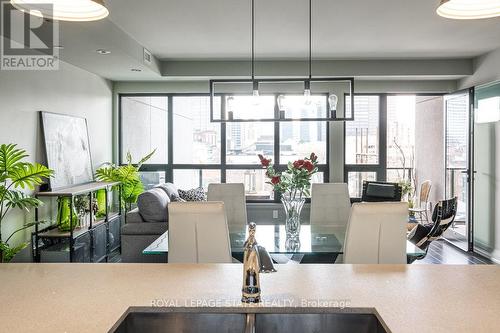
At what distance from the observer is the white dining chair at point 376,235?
2.49 metres

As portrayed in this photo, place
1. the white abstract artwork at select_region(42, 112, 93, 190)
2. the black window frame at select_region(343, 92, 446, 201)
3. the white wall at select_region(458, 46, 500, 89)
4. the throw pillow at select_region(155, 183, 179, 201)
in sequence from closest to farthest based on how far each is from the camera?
the white abstract artwork at select_region(42, 112, 93, 190), the white wall at select_region(458, 46, 500, 89), the throw pillow at select_region(155, 183, 179, 201), the black window frame at select_region(343, 92, 446, 201)

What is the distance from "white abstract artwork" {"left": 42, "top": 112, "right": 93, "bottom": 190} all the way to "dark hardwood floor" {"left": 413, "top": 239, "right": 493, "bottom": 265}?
425 centimetres

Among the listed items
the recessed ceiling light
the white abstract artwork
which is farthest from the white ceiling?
the white abstract artwork

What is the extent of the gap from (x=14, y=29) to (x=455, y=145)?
5779 millimetres

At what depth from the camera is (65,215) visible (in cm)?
439

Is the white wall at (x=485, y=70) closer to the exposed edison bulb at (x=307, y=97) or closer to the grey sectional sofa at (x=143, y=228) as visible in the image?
the exposed edison bulb at (x=307, y=97)

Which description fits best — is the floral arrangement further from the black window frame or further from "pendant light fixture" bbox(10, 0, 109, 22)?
the black window frame

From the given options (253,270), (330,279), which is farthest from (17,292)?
(330,279)

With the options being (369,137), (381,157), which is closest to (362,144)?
(369,137)

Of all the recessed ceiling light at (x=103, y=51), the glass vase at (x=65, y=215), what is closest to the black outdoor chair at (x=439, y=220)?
the glass vase at (x=65, y=215)

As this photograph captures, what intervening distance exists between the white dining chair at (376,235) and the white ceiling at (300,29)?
6.43 feet

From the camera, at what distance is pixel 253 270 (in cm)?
127

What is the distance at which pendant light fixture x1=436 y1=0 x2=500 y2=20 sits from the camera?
5.10ft

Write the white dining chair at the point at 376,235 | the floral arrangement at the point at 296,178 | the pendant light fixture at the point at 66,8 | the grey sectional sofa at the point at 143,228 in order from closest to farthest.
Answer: the pendant light fixture at the point at 66,8, the white dining chair at the point at 376,235, the floral arrangement at the point at 296,178, the grey sectional sofa at the point at 143,228
